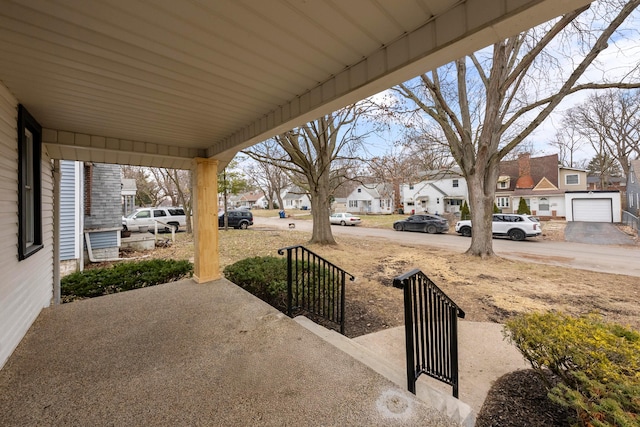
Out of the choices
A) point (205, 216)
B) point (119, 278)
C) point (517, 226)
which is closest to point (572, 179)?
point (517, 226)

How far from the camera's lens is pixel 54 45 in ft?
5.49

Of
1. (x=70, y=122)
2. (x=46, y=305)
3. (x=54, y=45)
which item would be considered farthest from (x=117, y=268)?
(x=54, y=45)

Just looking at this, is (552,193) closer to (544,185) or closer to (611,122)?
(544,185)

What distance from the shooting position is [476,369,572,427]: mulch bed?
1945mm

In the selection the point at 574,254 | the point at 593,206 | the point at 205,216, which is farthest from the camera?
the point at 593,206

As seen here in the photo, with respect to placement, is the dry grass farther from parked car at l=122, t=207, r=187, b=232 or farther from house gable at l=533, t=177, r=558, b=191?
house gable at l=533, t=177, r=558, b=191

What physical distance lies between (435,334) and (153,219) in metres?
15.0

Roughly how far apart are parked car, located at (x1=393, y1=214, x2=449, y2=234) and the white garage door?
1065 centimetres

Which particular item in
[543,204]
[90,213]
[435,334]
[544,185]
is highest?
[544,185]

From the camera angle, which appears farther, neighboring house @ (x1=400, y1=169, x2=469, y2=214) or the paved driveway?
neighboring house @ (x1=400, y1=169, x2=469, y2=214)

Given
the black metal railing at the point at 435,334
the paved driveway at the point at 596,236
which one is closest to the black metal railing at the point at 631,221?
the paved driveway at the point at 596,236

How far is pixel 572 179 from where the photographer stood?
2186cm

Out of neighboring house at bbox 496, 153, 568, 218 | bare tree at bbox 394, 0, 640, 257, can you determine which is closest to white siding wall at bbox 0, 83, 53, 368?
bare tree at bbox 394, 0, 640, 257

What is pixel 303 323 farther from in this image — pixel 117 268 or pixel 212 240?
pixel 117 268
